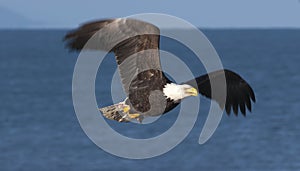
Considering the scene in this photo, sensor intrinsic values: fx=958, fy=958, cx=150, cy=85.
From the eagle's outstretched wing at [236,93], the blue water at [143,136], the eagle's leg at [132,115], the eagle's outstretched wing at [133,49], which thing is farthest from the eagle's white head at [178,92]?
the blue water at [143,136]

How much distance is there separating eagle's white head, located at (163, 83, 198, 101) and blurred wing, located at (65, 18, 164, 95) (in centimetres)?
25

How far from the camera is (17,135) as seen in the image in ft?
153

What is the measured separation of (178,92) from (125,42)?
90cm

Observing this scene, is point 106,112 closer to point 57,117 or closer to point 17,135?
point 17,135

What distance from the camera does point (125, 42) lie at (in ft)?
38.7

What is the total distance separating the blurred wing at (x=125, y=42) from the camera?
36.3ft

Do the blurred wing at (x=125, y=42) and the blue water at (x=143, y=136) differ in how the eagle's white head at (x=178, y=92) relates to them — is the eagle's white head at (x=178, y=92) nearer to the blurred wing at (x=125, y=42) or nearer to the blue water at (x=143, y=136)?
the blurred wing at (x=125, y=42)

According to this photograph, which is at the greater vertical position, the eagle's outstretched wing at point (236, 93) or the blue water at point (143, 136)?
the eagle's outstretched wing at point (236, 93)

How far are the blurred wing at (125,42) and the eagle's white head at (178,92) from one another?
0.25 metres

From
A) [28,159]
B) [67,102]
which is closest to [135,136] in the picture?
[28,159]

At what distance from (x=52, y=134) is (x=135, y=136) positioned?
663cm

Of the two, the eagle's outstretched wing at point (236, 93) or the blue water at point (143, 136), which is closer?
the eagle's outstretched wing at point (236, 93)

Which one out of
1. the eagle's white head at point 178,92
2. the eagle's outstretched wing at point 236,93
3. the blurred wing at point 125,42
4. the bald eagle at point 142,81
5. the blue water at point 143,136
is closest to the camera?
the blurred wing at point 125,42

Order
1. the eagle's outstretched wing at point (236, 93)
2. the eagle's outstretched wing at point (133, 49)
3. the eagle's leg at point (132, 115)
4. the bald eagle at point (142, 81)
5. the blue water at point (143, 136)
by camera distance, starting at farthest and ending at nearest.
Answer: the blue water at point (143, 136) → the eagle's outstretched wing at point (236, 93) → the eagle's leg at point (132, 115) → the bald eagle at point (142, 81) → the eagle's outstretched wing at point (133, 49)
